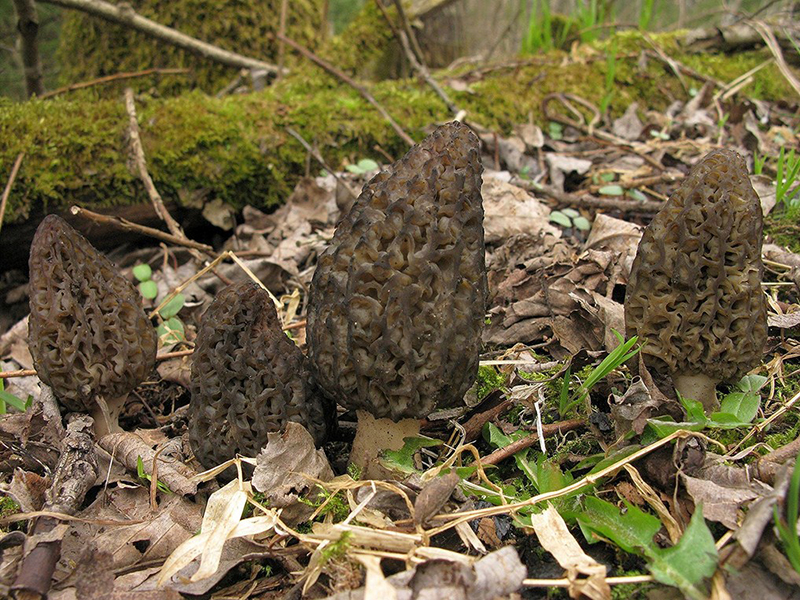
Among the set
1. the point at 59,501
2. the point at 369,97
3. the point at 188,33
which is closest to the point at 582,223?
the point at 369,97

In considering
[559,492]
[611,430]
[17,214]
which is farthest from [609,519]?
Answer: [17,214]

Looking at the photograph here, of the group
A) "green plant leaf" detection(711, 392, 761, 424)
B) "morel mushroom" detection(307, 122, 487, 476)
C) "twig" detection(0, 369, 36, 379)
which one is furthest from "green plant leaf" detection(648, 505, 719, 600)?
"twig" detection(0, 369, 36, 379)

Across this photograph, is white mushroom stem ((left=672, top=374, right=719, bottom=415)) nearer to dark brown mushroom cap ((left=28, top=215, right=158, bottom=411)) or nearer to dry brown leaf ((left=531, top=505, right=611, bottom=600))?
dry brown leaf ((left=531, top=505, right=611, bottom=600))

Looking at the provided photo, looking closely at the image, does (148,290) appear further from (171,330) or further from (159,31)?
(159,31)

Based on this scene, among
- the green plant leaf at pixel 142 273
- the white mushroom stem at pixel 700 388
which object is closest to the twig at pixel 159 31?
the green plant leaf at pixel 142 273

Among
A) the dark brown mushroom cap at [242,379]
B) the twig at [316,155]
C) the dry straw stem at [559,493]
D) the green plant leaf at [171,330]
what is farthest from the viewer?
the twig at [316,155]

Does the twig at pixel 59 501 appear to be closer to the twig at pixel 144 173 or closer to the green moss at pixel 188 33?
the twig at pixel 144 173

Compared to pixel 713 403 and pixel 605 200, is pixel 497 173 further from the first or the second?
pixel 713 403
